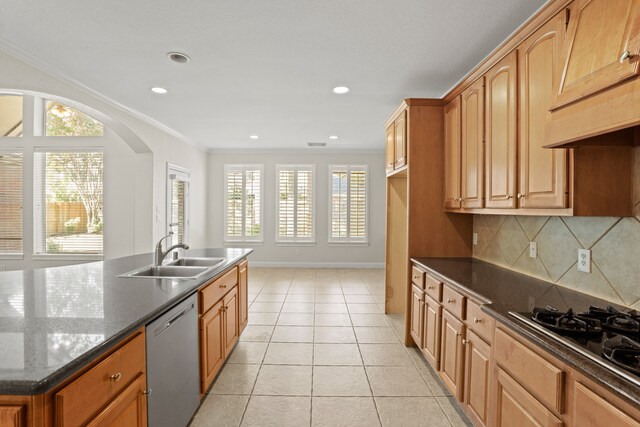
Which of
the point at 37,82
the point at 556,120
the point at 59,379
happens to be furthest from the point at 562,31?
the point at 37,82

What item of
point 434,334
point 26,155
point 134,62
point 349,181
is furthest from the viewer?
point 349,181

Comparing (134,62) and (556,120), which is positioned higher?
(134,62)

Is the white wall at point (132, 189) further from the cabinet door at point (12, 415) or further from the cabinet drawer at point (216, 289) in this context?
the cabinet door at point (12, 415)

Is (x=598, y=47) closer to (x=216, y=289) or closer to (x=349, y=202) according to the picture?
(x=216, y=289)

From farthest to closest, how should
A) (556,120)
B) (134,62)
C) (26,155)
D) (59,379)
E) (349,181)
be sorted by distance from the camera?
(349,181)
(26,155)
(134,62)
(556,120)
(59,379)

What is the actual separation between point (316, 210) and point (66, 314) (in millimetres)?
6011

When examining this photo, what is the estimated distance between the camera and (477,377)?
1913 mm

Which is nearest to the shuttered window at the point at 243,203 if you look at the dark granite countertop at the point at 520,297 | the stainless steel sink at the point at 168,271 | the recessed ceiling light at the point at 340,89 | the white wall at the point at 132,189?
the white wall at the point at 132,189

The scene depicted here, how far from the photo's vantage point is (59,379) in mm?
981

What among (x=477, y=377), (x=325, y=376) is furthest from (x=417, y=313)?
(x=477, y=377)

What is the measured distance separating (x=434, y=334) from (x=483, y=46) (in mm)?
2318

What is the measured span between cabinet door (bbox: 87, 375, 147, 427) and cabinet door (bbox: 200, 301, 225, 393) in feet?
2.45

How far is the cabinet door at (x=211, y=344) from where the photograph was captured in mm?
2236

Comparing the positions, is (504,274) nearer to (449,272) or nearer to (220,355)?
(449,272)
